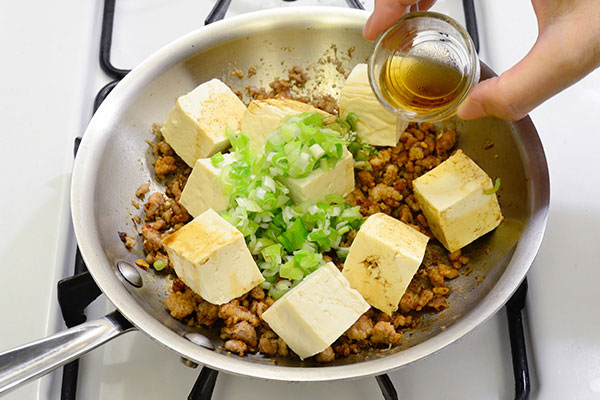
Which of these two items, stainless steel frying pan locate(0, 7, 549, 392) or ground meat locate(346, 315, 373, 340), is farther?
ground meat locate(346, 315, 373, 340)

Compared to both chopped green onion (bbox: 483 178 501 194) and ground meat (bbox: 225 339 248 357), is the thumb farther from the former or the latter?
ground meat (bbox: 225 339 248 357)

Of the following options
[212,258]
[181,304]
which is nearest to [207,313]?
[181,304]

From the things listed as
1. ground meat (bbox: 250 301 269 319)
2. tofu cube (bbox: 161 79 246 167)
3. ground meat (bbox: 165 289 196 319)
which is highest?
tofu cube (bbox: 161 79 246 167)

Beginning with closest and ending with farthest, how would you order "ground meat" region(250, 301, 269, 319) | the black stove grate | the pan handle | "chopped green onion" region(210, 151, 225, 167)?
1. the pan handle
2. the black stove grate
3. "ground meat" region(250, 301, 269, 319)
4. "chopped green onion" region(210, 151, 225, 167)

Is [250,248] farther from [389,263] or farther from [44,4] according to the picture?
[44,4]

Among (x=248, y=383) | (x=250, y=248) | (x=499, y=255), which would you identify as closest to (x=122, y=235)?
(x=250, y=248)

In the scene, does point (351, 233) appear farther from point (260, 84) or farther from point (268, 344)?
point (260, 84)

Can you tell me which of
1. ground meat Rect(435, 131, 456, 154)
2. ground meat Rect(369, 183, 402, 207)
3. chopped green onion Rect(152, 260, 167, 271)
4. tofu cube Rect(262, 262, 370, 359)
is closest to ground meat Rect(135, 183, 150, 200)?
chopped green onion Rect(152, 260, 167, 271)
